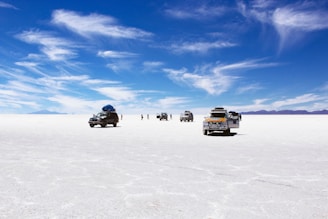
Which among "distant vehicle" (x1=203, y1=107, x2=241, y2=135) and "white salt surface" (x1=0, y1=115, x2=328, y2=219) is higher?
"distant vehicle" (x1=203, y1=107, x2=241, y2=135)

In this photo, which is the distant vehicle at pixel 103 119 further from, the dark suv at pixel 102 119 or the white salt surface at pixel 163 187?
the white salt surface at pixel 163 187

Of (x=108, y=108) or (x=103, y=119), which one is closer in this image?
(x=103, y=119)

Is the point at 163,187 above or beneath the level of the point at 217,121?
beneath

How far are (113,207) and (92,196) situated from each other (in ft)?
2.98

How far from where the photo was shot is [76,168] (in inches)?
373

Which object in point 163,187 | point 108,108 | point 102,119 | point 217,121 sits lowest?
point 163,187

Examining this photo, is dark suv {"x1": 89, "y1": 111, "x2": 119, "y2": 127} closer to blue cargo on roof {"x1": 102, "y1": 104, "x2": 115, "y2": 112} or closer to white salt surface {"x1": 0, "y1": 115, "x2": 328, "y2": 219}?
blue cargo on roof {"x1": 102, "y1": 104, "x2": 115, "y2": 112}

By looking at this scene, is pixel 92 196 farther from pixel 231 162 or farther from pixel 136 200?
pixel 231 162

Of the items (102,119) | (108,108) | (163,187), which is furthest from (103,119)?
(163,187)

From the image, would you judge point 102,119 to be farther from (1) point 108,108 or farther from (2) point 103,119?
(1) point 108,108

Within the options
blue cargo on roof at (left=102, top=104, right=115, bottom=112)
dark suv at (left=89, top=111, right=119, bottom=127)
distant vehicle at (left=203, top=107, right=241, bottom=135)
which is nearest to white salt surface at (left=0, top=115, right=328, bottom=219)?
distant vehicle at (left=203, top=107, right=241, bottom=135)

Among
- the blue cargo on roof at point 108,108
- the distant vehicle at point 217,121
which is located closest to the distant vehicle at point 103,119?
the blue cargo on roof at point 108,108

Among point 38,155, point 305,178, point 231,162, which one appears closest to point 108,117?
point 38,155

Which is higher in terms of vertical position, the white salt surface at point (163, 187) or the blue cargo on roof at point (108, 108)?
the blue cargo on roof at point (108, 108)
